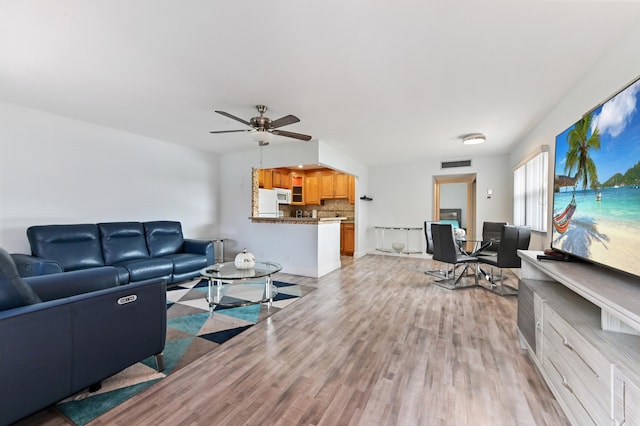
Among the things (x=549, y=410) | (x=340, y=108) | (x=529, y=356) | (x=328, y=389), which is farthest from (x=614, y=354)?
(x=340, y=108)


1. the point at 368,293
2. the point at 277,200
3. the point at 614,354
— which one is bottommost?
the point at 368,293

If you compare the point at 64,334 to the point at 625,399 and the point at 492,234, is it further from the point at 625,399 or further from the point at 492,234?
the point at 492,234

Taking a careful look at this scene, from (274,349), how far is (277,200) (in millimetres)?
4463

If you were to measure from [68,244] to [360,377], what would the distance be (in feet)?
12.8

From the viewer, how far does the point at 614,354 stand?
1090mm

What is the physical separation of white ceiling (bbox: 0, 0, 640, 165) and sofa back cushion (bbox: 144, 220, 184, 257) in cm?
174

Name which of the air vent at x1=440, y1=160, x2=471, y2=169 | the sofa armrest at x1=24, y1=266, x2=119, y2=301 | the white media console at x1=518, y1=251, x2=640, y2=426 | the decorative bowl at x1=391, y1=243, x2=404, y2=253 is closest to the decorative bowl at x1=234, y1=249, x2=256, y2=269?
the sofa armrest at x1=24, y1=266, x2=119, y2=301

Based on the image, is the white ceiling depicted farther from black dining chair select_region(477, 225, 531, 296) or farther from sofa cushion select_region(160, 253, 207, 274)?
sofa cushion select_region(160, 253, 207, 274)

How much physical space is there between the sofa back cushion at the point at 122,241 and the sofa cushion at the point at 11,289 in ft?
8.46

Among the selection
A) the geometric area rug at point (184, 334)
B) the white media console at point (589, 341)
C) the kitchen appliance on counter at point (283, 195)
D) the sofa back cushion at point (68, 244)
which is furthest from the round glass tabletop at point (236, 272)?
the kitchen appliance on counter at point (283, 195)

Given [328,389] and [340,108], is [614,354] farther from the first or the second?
[340,108]

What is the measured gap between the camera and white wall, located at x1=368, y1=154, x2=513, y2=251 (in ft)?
18.7

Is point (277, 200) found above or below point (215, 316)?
above

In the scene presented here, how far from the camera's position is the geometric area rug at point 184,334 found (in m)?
1.54
